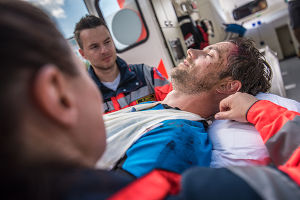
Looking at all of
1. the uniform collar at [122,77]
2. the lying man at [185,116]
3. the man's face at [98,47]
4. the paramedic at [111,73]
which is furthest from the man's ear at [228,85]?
the man's face at [98,47]

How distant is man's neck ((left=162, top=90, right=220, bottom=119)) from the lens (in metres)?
1.45

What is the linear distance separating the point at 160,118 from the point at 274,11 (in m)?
9.43

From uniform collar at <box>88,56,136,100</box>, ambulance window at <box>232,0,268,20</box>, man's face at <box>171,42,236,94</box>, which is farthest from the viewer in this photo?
ambulance window at <box>232,0,268,20</box>

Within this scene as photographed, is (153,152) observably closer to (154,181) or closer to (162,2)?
(154,181)

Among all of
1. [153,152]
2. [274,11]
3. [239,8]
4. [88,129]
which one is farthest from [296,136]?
[274,11]

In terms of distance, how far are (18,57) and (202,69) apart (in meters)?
1.24

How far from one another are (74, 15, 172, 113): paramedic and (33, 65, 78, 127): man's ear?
195 centimetres

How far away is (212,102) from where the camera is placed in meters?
1.47

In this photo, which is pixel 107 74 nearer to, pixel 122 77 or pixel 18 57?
pixel 122 77

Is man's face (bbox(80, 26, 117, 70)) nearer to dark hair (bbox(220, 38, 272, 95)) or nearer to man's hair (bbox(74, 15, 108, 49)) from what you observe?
man's hair (bbox(74, 15, 108, 49))

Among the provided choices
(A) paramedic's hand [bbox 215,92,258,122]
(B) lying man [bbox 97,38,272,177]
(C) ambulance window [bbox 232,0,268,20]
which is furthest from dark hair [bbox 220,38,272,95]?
(C) ambulance window [bbox 232,0,268,20]

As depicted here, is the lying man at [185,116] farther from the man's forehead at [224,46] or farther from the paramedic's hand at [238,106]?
the paramedic's hand at [238,106]

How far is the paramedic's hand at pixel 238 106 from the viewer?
108 cm

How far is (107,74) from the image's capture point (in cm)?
244
